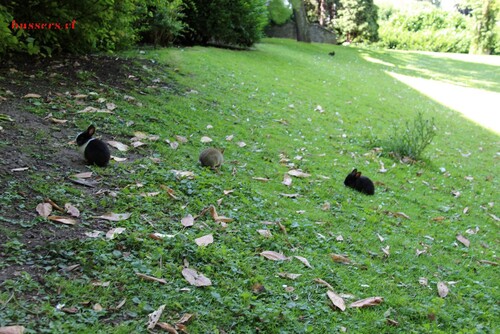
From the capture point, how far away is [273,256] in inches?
149

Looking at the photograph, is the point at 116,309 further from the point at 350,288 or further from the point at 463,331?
the point at 463,331

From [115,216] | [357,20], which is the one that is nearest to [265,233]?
[115,216]

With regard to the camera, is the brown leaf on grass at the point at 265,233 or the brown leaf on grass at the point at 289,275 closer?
the brown leaf on grass at the point at 289,275

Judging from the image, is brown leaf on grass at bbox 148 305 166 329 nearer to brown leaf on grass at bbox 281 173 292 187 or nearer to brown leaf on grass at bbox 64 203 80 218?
brown leaf on grass at bbox 64 203 80 218

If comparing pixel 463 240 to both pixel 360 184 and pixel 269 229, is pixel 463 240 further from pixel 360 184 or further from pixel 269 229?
pixel 269 229

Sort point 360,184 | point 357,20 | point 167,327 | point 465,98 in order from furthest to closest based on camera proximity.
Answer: point 357,20, point 465,98, point 360,184, point 167,327

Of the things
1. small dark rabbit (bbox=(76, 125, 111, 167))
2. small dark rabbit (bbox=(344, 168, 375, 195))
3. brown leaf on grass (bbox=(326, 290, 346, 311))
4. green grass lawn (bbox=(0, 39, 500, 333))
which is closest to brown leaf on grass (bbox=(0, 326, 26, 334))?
green grass lawn (bbox=(0, 39, 500, 333))

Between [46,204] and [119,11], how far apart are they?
208 inches

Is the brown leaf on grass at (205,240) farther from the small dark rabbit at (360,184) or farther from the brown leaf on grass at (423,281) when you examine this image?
the small dark rabbit at (360,184)

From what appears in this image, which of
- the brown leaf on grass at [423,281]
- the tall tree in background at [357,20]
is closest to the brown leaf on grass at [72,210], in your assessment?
the brown leaf on grass at [423,281]

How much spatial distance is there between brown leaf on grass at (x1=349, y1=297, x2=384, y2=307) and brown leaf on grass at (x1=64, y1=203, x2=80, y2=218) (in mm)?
2269

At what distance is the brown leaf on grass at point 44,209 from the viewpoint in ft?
11.5

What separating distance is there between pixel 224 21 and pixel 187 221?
39.0ft

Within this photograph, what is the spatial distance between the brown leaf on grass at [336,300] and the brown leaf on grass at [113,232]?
1.66 meters
